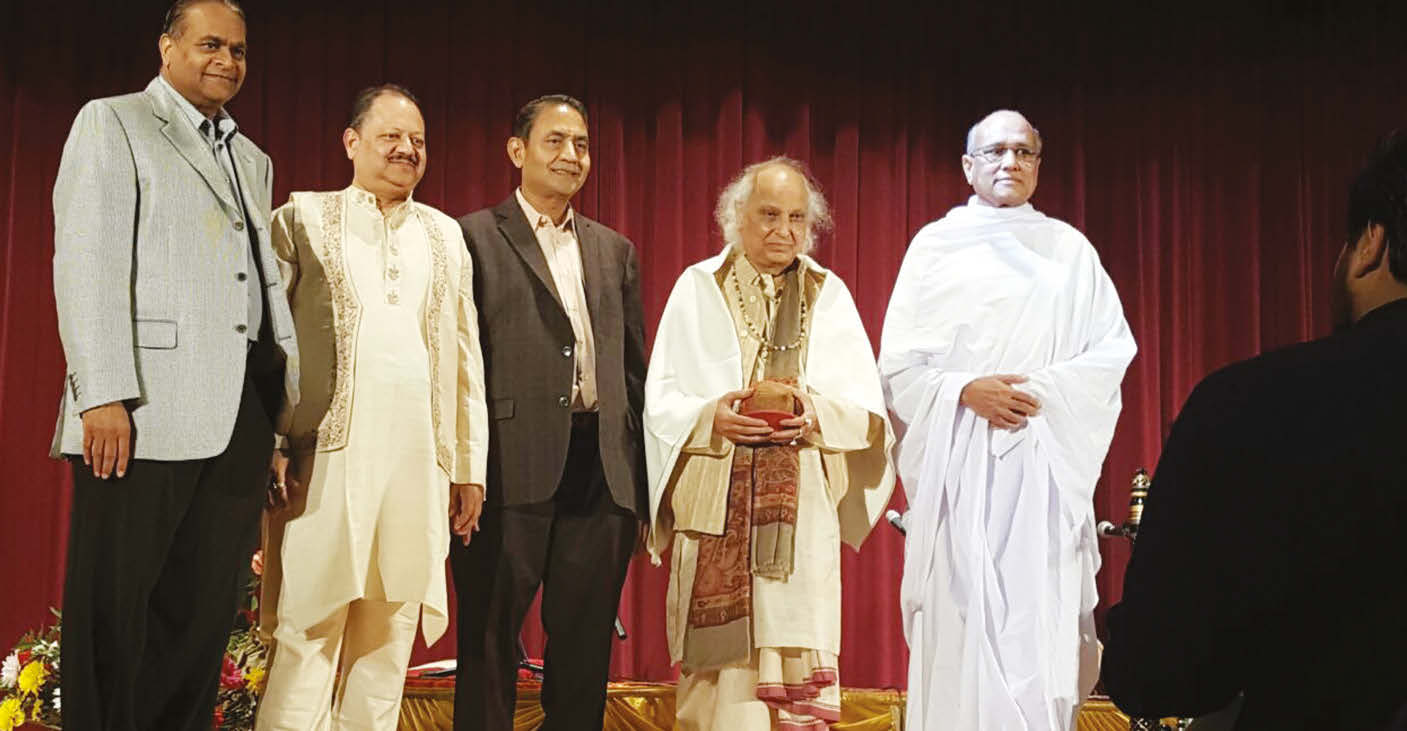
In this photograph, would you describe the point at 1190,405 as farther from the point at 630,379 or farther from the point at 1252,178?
the point at 1252,178

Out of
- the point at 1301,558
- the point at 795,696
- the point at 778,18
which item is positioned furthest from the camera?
the point at 778,18

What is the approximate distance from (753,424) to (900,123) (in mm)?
2811

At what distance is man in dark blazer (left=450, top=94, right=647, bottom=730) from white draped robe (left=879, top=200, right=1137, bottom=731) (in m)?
0.85

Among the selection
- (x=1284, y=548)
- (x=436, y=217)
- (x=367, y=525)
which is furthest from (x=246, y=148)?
(x=1284, y=548)

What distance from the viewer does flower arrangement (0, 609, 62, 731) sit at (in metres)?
4.04

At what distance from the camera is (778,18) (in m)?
6.12

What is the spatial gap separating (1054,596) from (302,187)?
3351 mm

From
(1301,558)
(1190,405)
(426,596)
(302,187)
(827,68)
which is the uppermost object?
(827,68)

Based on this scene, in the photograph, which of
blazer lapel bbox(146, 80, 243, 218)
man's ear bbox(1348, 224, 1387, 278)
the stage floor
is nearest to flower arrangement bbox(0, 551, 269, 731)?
the stage floor

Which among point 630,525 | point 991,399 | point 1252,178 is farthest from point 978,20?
point 630,525

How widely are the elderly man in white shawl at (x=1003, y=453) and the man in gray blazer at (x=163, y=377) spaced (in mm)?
1838

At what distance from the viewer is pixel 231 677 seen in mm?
4098

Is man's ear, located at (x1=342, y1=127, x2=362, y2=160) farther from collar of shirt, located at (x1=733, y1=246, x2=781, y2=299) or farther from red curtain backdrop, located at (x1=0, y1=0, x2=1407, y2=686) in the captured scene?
red curtain backdrop, located at (x1=0, y1=0, x2=1407, y2=686)

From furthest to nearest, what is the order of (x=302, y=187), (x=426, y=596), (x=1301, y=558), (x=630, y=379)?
(x=302, y=187), (x=630, y=379), (x=426, y=596), (x=1301, y=558)
